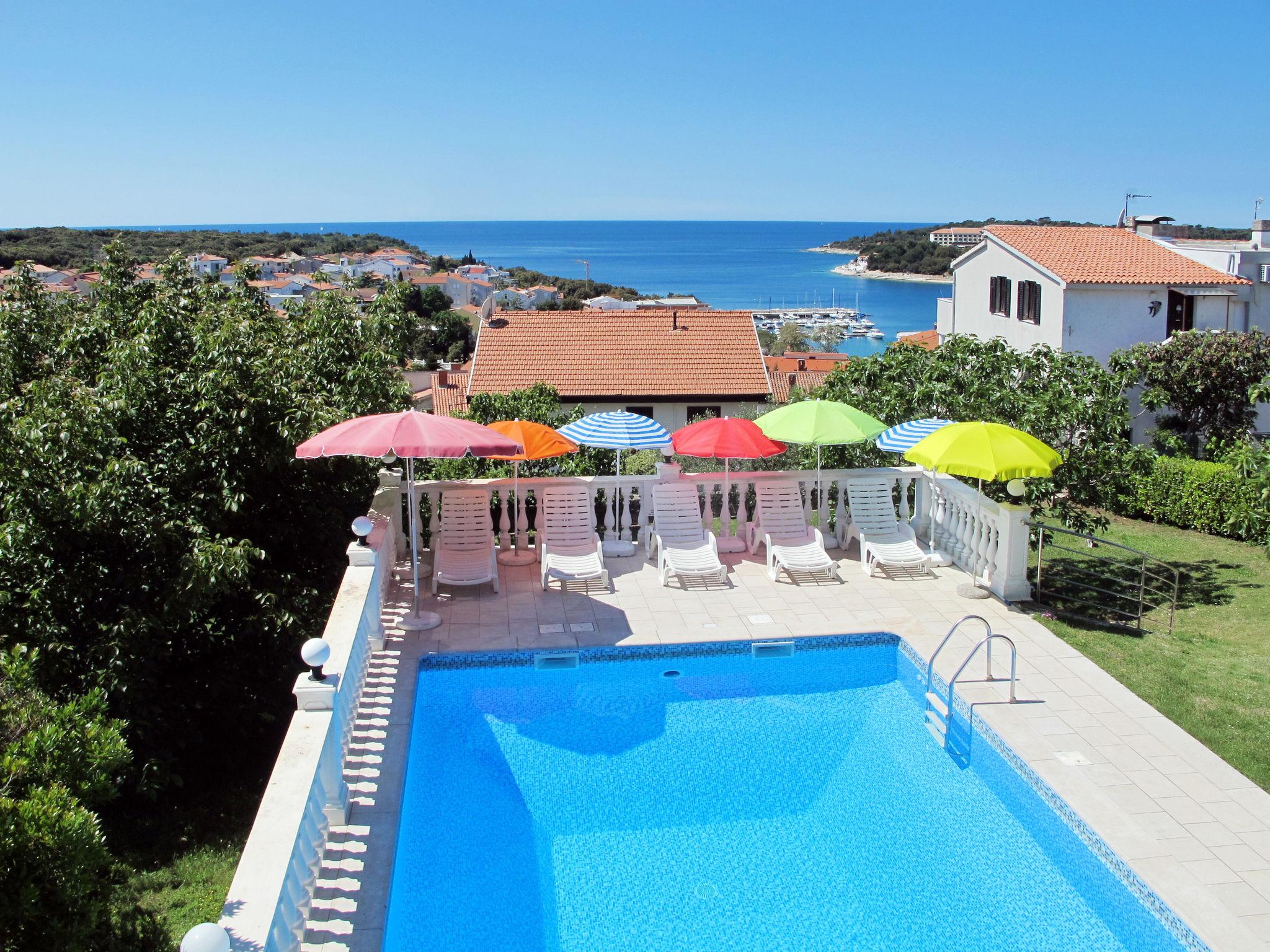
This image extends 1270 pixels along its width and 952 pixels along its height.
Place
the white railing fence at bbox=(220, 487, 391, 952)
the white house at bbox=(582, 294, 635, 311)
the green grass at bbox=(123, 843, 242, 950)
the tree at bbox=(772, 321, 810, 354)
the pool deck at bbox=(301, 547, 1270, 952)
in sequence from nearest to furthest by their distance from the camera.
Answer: the white railing fence at bbox=(220, 487, 391, 952), the pool deck at bbox=(301, 547, 1270, 952), the green grass at bbox=(123, 843, 242, 950), the tree at bbox=(772, 321, 810, 354), the white house at bbox=(582, 294, 635, 311)

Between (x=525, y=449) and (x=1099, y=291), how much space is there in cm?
3130

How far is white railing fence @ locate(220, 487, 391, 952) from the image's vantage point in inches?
171

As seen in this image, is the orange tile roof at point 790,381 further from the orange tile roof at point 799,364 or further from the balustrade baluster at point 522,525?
the balustrade baluster at point 522,525

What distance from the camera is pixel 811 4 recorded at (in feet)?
102

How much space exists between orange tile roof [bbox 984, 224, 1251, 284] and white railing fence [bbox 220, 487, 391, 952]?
3359 centimetres

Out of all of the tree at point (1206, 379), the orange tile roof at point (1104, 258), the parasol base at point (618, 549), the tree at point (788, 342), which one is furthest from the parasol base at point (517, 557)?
the tree at point (788, 342)

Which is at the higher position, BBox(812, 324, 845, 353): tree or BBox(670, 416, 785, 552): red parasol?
BBox(670, 416, 785, 552): red parasol

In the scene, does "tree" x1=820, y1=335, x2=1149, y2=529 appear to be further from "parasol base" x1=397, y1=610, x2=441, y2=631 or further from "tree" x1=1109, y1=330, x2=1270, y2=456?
"tree" x1=1109, y1=330, x2=1270, y2=456

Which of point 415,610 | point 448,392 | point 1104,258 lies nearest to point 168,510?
point 415,610

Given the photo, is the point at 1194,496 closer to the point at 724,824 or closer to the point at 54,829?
the point at 724,824

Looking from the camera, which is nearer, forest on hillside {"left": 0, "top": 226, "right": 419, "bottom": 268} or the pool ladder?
the pool ladder

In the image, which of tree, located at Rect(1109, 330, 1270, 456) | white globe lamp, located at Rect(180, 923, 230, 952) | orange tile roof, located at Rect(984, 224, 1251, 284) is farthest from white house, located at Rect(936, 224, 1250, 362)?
white globe lamp, located at Rect(180, 923, 230, 952)

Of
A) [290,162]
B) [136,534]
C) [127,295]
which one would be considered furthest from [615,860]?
[290,162]

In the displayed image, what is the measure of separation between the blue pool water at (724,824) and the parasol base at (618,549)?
269 centimetres
